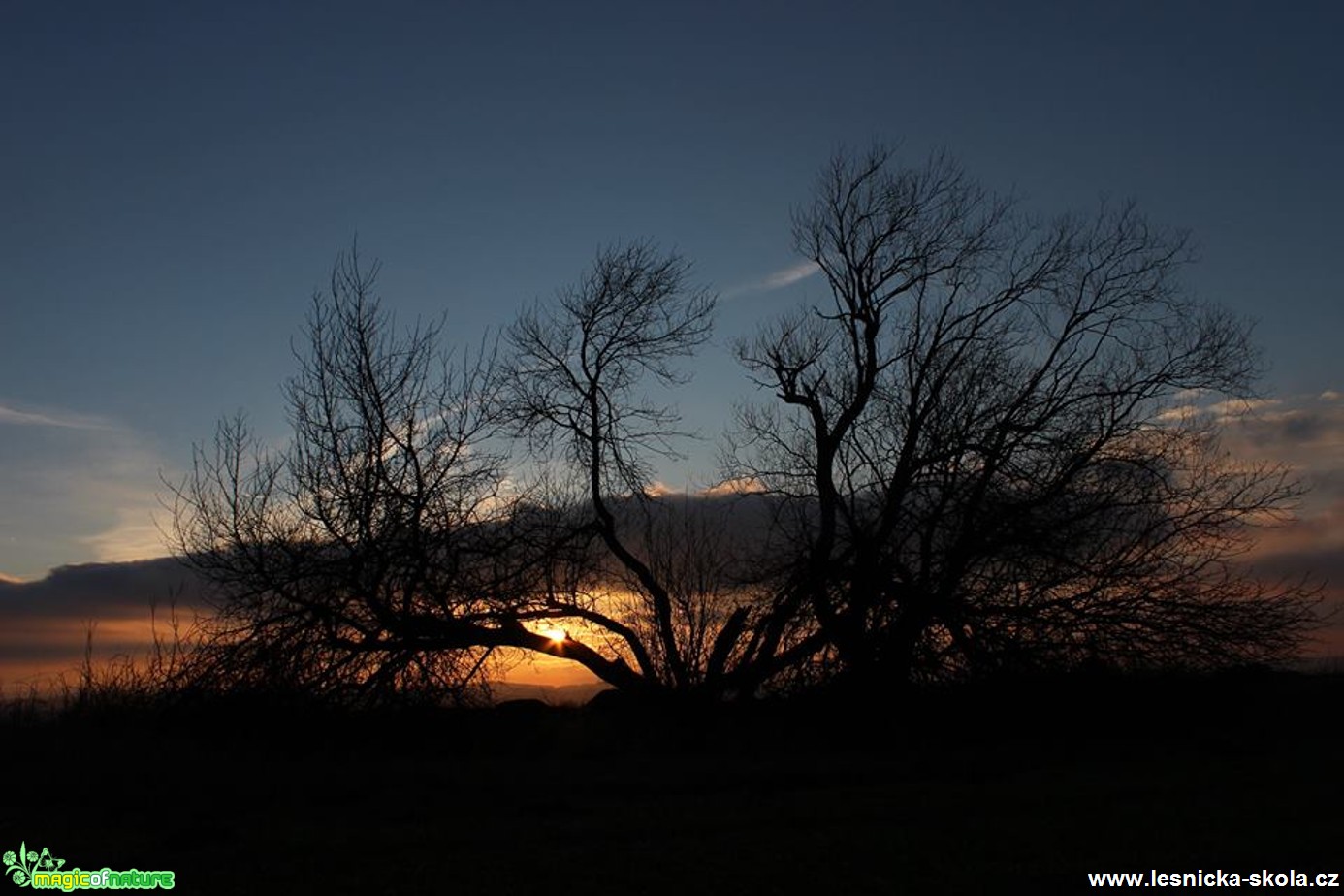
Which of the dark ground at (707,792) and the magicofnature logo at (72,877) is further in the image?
the dark ground at (707,792)

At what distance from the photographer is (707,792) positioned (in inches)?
421

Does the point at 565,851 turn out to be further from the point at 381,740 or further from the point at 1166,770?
the point at 381,740

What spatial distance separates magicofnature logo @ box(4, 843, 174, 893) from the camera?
6996 mm

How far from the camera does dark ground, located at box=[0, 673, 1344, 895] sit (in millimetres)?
7238

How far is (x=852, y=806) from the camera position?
30.9ft

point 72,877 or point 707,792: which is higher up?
point 72,877

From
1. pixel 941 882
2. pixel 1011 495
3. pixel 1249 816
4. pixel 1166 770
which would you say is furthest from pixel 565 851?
pixel 1011 495

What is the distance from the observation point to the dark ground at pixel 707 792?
724cm

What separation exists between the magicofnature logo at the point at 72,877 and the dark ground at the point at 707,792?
4.6 inches

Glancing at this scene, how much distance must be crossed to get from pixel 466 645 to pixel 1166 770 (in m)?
9.62

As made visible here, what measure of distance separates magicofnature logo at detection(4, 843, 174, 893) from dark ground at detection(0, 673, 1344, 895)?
12cm

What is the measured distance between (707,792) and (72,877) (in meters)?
5.39

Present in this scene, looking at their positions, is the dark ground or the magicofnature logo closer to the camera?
the magicofnature logo

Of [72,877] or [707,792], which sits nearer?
[72,877]
